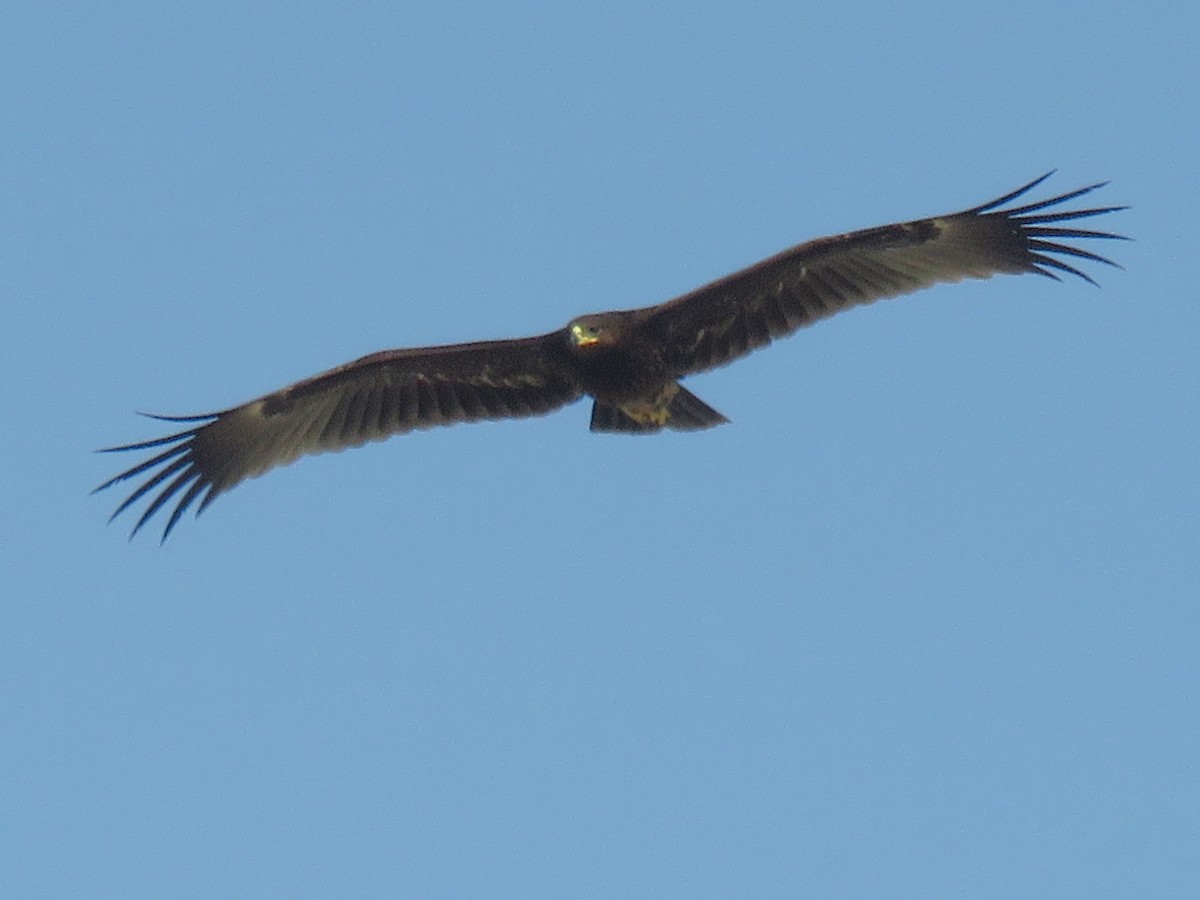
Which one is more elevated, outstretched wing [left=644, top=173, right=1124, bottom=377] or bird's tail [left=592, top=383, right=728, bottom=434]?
outstretched wing [left=644, top=173, right=1124, bottom=377]

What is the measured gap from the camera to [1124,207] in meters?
11.8

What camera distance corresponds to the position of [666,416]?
12828 mm

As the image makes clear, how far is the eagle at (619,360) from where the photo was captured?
40.2ft

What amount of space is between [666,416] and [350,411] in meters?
2.06

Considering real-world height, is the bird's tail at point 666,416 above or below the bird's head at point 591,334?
below

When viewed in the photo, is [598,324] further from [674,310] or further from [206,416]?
[206,416]

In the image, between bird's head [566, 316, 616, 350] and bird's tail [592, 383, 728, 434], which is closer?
bird's head [566, 316, 616, 350]

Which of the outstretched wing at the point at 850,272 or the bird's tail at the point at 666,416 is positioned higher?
the outstretched wing at the point at 850,272

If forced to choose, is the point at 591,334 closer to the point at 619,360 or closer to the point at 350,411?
the point at 619,360

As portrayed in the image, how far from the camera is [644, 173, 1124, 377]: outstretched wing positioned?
12.2 metres

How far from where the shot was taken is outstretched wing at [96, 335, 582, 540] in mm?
13188

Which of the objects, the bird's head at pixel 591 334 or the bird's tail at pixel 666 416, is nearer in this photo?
the bird's head at pixel 591 334

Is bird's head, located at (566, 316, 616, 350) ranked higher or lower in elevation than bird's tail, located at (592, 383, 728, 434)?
higher

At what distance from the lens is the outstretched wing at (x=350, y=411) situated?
1319 cm
